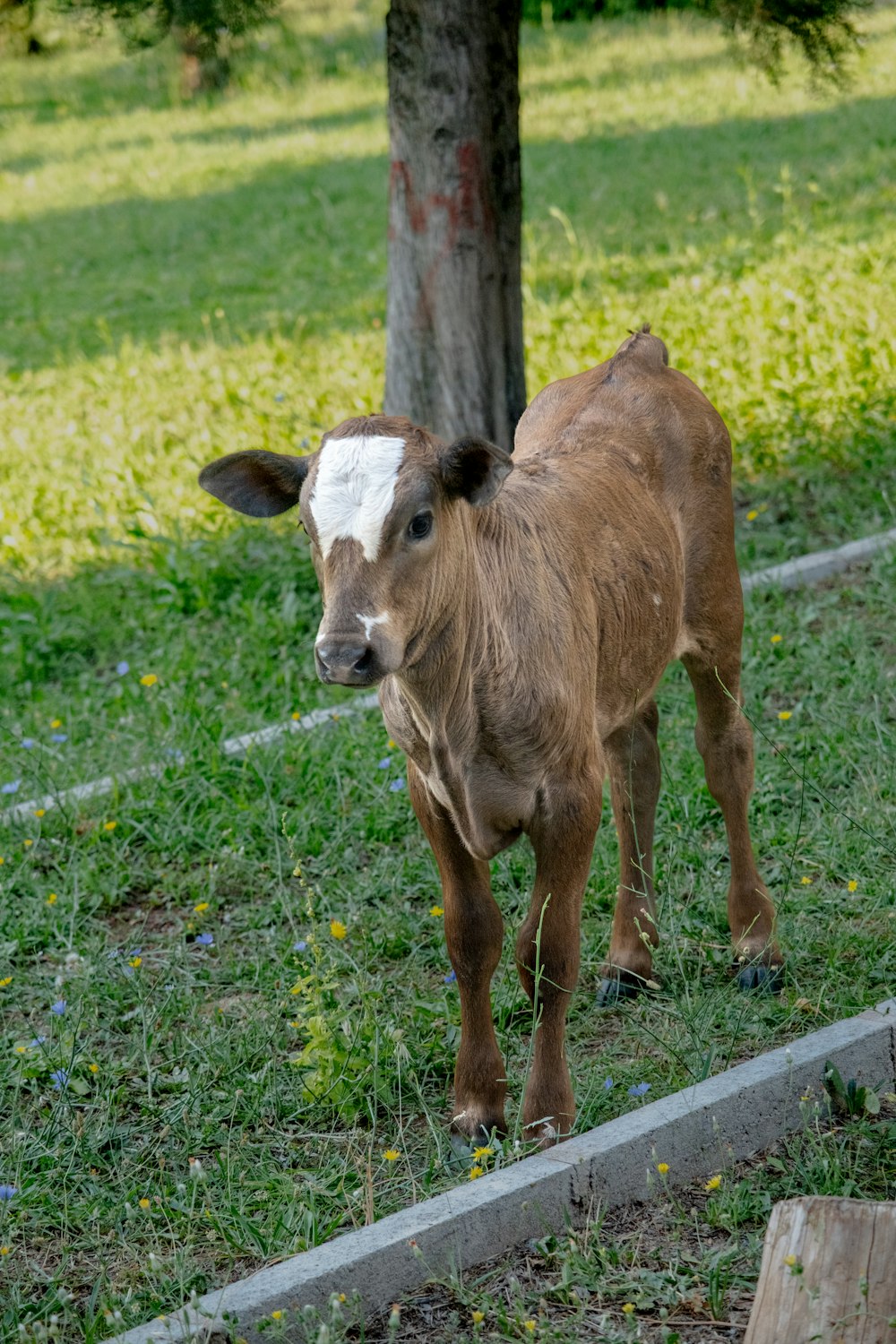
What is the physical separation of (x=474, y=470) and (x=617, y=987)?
1.88m

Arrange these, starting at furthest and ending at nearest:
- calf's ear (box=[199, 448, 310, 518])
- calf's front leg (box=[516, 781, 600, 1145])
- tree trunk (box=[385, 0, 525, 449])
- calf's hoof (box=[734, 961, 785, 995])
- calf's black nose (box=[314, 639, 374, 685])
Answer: tree trunk (box=[385, 0, 525, 449]) < calf's hoof (box=[734, 961, 785, 995]) < calf's front leg (box=[516, 781, 600, 1145]) < calf's ear (box=[199, 448, 310, 518]) < calf's black nose (box=[314, 639, 374, 685])

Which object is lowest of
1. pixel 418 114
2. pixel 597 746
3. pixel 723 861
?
pixel 723 861

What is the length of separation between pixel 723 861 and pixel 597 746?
5.12 feet

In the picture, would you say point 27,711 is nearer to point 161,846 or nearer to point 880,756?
point 161,846


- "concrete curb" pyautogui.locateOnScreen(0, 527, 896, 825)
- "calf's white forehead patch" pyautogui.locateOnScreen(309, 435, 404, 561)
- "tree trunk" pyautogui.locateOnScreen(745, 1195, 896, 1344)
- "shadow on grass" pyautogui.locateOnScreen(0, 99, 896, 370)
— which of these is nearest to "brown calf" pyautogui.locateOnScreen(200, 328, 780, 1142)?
"calf's white forehead patch" pyautogui.locateOnScreen(309, 435, 404, 561)

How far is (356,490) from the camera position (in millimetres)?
3250

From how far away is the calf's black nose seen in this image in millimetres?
3055

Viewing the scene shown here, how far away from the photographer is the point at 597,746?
3.90m

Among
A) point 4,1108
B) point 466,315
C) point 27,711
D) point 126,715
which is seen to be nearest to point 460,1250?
point 4,1108

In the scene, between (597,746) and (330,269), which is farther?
(330,269)

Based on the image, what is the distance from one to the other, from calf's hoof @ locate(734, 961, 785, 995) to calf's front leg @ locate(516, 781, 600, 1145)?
855 millimetres

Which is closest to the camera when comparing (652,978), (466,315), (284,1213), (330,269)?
(284,1213)

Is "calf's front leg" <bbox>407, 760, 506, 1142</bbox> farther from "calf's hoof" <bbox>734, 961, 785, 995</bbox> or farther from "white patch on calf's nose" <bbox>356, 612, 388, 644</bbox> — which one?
"calf's hoof" <bbox>734, 961, 785, 995</bbox>

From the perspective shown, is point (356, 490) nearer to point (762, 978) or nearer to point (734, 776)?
point (734, 776)
